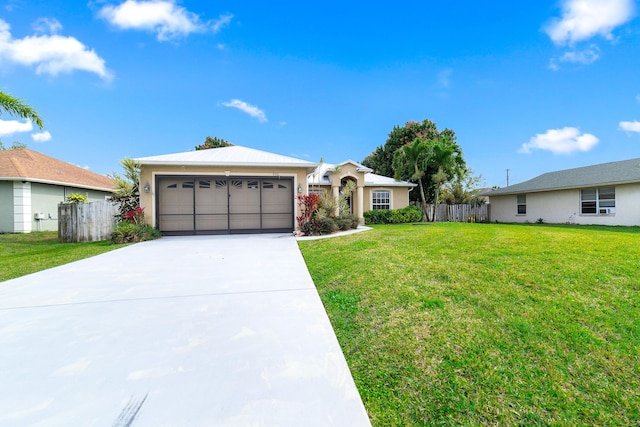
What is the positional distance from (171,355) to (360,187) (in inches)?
591

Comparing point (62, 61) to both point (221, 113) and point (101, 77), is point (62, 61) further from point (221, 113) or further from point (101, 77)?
point (221, 113)

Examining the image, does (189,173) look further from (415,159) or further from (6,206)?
(415,159)

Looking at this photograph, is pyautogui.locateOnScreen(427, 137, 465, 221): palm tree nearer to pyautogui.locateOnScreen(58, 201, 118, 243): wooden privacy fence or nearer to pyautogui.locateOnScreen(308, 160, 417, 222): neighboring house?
pyautogui.locateOnScreen(308, 160, 417, 222): neighboring house

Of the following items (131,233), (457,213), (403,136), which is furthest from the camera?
(403,136)

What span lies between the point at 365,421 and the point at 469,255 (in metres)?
4.51

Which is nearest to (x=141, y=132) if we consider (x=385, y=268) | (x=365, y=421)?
(x=385, y=268)

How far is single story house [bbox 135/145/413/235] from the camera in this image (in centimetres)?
1112

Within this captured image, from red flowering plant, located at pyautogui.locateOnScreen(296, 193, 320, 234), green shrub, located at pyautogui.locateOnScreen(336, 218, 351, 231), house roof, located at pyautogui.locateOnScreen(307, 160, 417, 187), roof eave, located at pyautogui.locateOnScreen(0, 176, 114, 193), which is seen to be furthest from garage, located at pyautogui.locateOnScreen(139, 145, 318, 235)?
house roof, located at pyautogui.locateOnScreen(307, 160, 417, 187)

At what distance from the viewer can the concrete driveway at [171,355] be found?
2.02 metres

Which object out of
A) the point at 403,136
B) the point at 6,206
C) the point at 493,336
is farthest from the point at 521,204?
the point at 6,206

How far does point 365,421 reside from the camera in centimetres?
195

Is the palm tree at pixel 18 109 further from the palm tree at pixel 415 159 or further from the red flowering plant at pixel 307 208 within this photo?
the palm tree at pixel 415 159

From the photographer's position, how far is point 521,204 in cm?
2017

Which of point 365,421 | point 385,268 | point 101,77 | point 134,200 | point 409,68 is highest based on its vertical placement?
point 409,68
